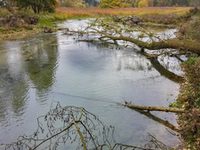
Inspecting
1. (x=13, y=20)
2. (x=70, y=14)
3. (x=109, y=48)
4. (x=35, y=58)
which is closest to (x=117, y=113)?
(x=35, y=58)

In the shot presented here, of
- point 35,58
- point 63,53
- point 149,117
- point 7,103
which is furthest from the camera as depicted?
point 63,53

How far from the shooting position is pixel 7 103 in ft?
54.3

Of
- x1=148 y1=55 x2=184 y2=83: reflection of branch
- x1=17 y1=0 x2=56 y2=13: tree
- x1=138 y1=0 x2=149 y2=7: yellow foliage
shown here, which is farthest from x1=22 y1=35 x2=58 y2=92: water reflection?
x1=138 y1=0 x2=149 y2=7: yellow foliage

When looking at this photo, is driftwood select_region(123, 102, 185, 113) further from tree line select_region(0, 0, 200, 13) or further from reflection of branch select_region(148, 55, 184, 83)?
tree line select_region(0, 0, 200, 13)

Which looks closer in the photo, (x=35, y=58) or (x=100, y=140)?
(x=100, y=140)

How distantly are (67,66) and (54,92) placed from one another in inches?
243

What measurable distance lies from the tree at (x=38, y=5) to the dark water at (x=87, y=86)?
26781 mm

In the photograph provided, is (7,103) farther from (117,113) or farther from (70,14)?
(70,14)

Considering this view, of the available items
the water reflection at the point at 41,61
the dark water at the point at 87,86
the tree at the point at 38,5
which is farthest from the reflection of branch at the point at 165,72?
the tree at the point at 38,5

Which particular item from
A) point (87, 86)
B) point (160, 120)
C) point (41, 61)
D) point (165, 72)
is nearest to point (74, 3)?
point (41, 61)

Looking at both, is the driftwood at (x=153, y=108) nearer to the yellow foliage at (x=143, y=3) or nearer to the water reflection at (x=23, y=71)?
the water reflection at (x=23, y=71)

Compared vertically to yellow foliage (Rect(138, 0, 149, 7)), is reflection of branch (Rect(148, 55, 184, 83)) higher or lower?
higher

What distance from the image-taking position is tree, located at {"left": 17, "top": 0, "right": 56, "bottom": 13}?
185ft

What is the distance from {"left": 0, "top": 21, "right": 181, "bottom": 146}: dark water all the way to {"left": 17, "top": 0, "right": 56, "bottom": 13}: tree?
87.9ft
